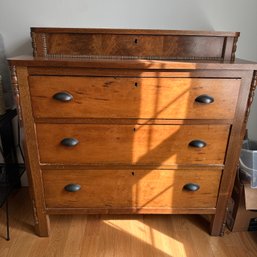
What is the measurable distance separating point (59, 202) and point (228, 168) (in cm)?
97

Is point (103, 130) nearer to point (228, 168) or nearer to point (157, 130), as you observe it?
point (157, 130)

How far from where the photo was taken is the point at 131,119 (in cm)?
109

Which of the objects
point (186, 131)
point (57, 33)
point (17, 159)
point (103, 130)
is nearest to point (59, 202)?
point (103, 130)

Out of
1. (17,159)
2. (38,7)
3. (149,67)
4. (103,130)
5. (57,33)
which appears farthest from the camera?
(17,159)

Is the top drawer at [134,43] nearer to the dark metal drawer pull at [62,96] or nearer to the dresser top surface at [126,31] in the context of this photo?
the dresser top surface at [126,31]

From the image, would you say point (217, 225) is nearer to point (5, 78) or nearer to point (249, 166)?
point (249, 166)

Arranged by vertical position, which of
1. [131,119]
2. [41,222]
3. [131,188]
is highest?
[131,119]

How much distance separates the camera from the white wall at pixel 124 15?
1379 mm

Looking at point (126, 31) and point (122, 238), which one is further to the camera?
point (122, 238)

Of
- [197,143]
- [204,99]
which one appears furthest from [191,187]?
[204,99]

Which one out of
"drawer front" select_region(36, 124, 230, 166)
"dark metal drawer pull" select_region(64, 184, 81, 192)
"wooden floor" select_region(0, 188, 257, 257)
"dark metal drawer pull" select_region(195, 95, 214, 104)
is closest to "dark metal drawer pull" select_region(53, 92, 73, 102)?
"drawer front" select_region(36, 124, 230, 166)

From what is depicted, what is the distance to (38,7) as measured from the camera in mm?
1379

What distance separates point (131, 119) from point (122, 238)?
782mm

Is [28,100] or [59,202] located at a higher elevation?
[28,100]
